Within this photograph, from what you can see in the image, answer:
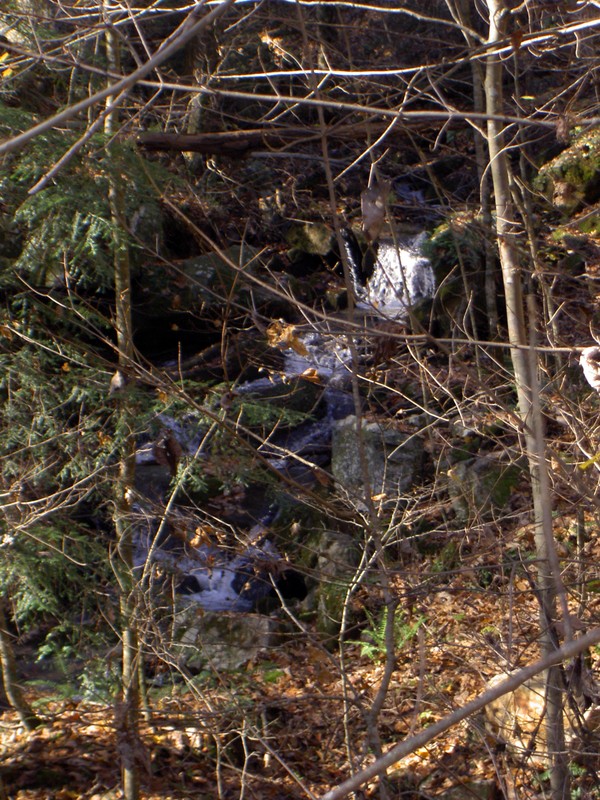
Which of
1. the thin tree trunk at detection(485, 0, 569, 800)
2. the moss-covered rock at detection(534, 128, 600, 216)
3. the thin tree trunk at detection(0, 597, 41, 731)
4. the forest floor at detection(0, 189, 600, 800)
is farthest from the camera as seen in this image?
the moss-covered rock at detection(534, 128, 600, 216)

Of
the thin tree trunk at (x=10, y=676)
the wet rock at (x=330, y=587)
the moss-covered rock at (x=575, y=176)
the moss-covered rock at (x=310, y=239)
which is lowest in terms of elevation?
the wet rock at (x=330, y=587)

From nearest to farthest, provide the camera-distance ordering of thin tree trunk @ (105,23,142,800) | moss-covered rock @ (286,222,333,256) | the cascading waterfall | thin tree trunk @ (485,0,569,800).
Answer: thin tree trunk @ (485,0,569,800) → thin tree trunk @ (105,23,142,800) → the cascading waterfall → moss-covered rock @ (286,222,333,256)

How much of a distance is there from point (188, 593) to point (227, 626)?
1.23m

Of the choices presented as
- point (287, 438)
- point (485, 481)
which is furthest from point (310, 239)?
point (485, 481)

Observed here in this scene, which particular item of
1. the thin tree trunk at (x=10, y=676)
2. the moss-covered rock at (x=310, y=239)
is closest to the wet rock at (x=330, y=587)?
the thin tree trunk at (x=10, y=676)

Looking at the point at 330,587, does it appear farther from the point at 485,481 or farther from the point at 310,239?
the point at 310,239

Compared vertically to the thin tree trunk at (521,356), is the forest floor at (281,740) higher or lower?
lower

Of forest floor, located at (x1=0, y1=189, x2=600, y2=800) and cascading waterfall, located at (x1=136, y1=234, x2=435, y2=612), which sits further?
cascading waterfall, located at (x1=136, y1=234, x2=435, y2=612)

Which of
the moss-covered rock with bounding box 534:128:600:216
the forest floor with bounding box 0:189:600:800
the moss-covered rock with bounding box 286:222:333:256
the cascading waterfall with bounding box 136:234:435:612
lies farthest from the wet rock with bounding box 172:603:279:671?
the moss-covered rock with bounding box 534:128:600:216

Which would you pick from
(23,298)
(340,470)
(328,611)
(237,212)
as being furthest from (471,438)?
(237,212)

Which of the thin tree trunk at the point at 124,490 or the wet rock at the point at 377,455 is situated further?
the wet rock at the point at 377,455

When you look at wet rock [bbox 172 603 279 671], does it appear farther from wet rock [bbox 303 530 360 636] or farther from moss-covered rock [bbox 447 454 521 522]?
moss-covered rock [bbox 447 454 521 522]

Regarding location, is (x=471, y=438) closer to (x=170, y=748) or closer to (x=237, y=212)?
(x=170, y=748)

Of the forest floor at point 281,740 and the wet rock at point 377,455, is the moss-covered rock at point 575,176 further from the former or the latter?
the forest floor at point 281,740
